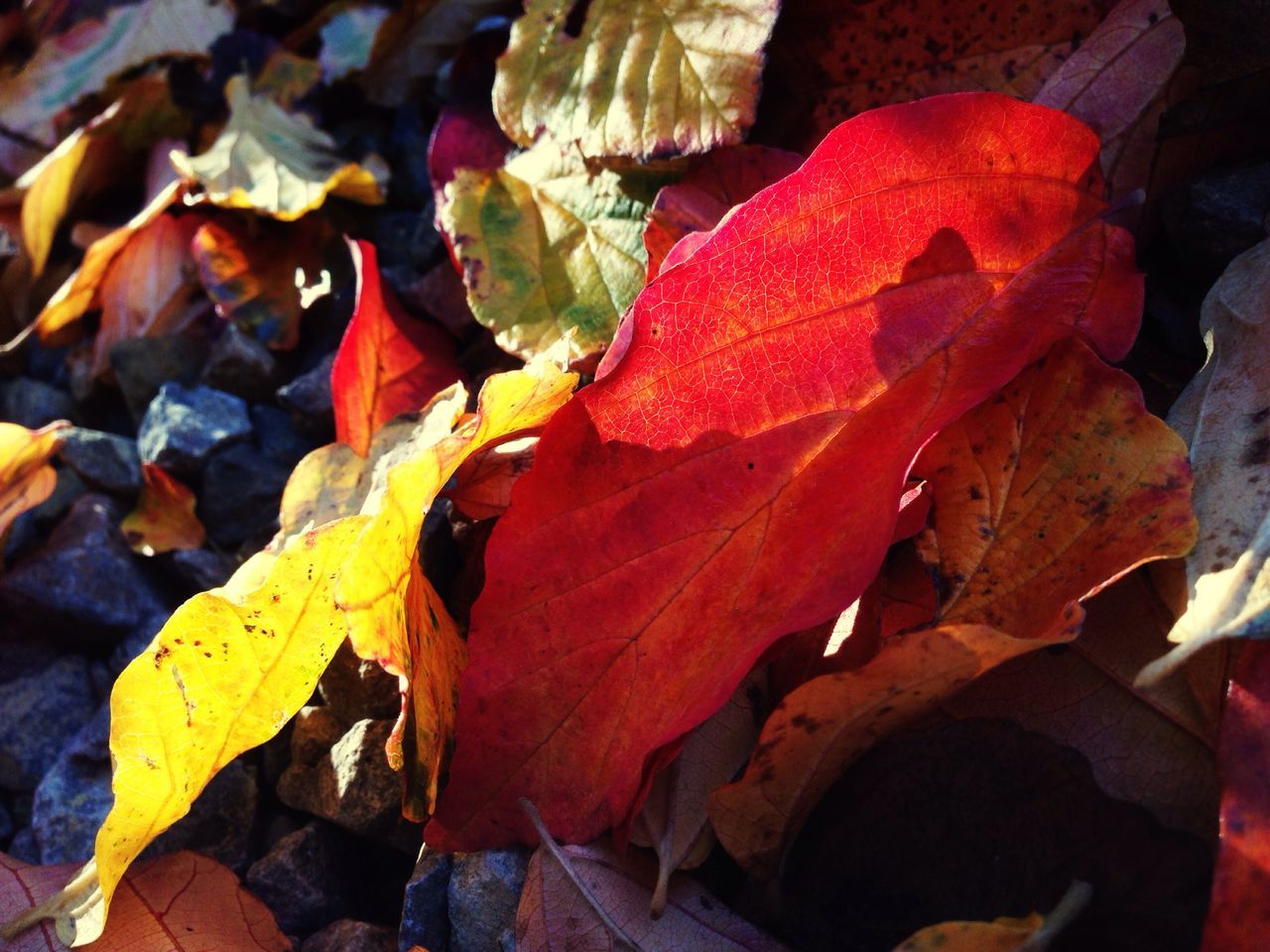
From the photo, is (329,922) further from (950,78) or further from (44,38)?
(44,38)

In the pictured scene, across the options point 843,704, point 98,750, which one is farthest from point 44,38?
point 843,704

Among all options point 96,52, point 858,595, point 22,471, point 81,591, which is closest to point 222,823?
point 81,591

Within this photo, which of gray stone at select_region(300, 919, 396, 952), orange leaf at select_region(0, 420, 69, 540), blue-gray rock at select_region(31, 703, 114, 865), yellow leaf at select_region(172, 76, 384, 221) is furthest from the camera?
yellow leaf at select_region(172, 76, 384, 221)

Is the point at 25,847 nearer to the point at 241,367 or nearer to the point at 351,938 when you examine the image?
the point at 351,938

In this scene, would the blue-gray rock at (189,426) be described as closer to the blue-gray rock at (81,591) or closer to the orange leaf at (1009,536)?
the blue-gray rock at (81,591)

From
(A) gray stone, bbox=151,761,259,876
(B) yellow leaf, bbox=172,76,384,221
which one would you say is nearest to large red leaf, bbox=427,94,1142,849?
(A) gray stone, bbox=151,761,259,876

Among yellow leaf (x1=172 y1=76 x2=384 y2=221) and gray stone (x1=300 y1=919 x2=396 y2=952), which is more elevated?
yellow leaf (x1=172 y1=76 x2=384 y2=221)

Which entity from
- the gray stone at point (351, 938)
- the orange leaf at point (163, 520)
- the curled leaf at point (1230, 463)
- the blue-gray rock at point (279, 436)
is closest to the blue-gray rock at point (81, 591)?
the orange leaf at point (163, 520)

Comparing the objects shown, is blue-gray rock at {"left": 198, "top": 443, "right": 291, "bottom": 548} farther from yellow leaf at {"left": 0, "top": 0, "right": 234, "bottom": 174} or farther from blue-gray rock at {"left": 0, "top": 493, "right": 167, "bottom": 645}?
yellow leaf at {"left": 0, "top": 0, "right": 234, "bottom": 174}
